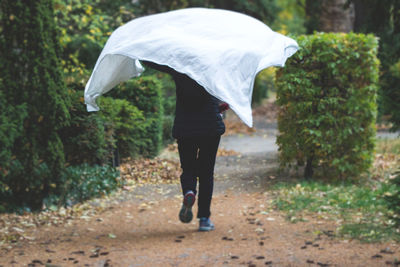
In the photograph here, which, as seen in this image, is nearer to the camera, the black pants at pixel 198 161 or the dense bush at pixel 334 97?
the black pants at pixel 198 161

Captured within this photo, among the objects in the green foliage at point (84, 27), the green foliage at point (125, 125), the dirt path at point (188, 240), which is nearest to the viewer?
the dirt path at point (188, 240)

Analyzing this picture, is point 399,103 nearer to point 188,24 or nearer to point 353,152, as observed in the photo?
point 188,24

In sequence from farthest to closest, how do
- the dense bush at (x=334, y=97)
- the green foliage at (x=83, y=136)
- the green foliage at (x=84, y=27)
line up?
the green foliage at (x=84, y=27), the dense bush at (x=334, y=97), the green foliage at (x=83, y=136)

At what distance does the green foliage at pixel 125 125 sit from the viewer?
27.1ft

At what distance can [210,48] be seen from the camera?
Answer: 4801 mm

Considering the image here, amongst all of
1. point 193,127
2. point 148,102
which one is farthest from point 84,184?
Answer: point 148,102

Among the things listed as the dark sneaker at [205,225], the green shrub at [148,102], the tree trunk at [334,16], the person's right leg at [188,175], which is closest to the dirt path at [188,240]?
the dark sneaker at [205,225]

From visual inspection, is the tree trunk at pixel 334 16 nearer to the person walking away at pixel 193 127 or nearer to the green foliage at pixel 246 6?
the green foliage at pixel 246 6

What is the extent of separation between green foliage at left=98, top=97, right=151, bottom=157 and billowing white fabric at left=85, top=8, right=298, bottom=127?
2771mm

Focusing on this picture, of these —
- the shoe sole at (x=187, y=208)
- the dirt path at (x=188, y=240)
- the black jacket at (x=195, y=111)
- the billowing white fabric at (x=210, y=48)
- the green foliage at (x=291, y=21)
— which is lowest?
the dirt path at (x=188, y=240)

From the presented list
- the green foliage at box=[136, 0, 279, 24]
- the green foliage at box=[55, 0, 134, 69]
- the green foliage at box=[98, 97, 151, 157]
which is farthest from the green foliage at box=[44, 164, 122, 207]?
the green foliage at box=[136, 0, 279, 24]

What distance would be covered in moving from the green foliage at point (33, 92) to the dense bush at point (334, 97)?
136 inches

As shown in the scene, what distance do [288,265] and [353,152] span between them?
397cm

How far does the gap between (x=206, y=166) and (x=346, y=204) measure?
7.47 feet
